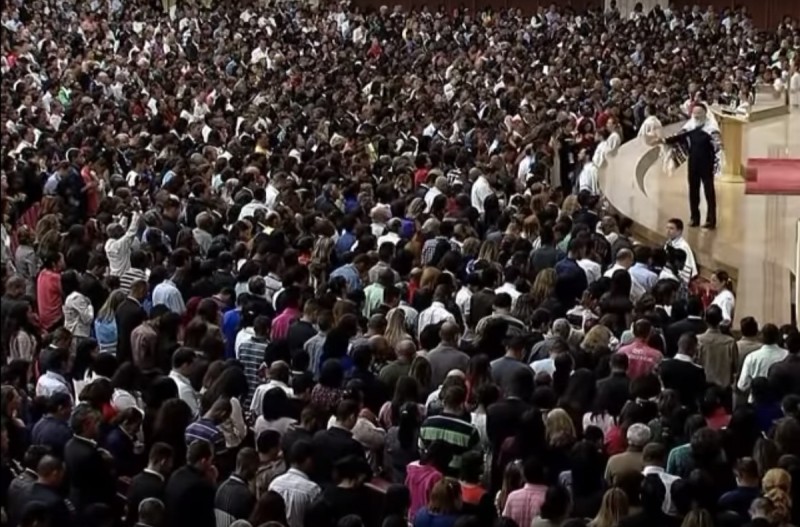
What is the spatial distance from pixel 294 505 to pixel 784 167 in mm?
10560

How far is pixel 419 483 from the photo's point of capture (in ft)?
26.8

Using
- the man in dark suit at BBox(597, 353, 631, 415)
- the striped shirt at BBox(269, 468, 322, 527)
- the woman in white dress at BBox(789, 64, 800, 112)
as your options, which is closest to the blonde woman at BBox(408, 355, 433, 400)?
the man in dark suit at BBox(597, 353, 631, 415)

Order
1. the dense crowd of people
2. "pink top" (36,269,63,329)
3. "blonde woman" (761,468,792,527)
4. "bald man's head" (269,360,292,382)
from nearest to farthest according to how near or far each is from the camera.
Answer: "blonde woman" (761,468,792,527) < the dense crowd of people < "bald man's head" (269,360,292,382) < "pink top" (36,269,63,329)

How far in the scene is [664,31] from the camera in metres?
30.1

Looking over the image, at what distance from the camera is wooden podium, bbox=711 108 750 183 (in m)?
19.5

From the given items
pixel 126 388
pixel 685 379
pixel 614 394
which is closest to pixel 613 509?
pixel 614 394

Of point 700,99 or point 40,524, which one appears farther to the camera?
point 700,99

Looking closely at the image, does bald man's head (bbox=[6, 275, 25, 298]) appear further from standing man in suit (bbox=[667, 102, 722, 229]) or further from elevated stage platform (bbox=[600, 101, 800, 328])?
standing man in suit (bbox=[667, 102, 722, 229])

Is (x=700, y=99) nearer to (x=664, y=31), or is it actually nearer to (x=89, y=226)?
(x=664, y=31)

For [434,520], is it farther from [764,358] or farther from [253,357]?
[764,358]

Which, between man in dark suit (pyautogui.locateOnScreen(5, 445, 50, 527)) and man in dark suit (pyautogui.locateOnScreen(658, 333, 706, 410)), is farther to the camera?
man in dark suit (pyautogui.locateOnScreen(658, 333, 706, 410))

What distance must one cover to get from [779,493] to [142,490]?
3.18 metres

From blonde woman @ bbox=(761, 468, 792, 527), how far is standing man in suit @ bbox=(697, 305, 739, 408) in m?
2.60

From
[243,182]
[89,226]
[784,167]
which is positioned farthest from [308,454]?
[784,167]
